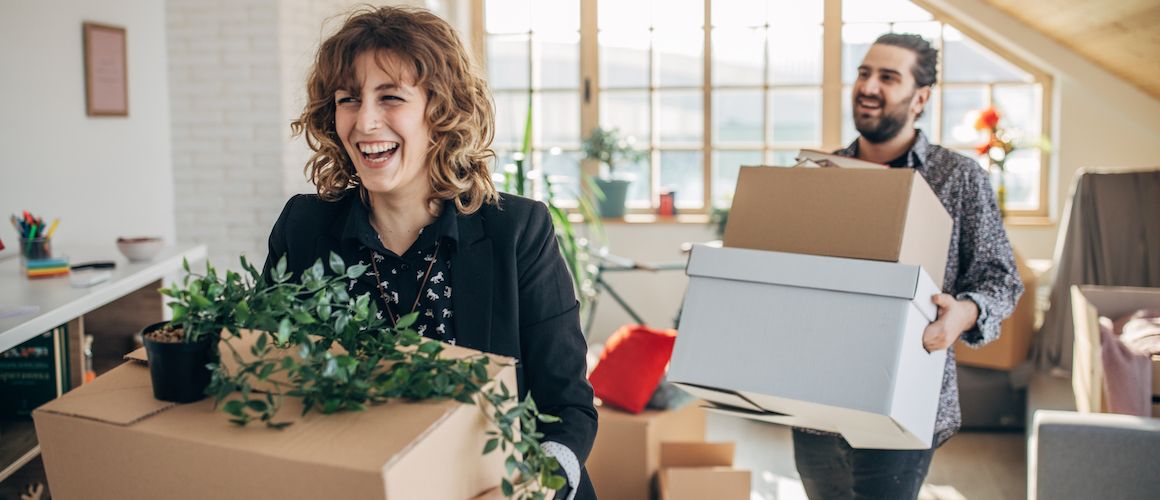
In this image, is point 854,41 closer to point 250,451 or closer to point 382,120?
point 382,120

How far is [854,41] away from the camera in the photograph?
5.27m

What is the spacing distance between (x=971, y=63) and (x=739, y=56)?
1226mm

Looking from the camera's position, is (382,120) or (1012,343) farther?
(1012,343)

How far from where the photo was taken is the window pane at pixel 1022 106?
5.12 meters

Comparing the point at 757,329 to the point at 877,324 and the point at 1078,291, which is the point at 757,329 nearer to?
the point at 877,324

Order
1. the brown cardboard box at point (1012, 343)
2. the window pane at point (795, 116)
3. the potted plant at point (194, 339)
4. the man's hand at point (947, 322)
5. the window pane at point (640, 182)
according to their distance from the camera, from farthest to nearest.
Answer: the window pane at point (640, 182) → the window pane at point (795, 116) → the brown cardboard box at point (1012, 343) → the man's hand at point (947, 322) → the potted plant at point (194, 339)

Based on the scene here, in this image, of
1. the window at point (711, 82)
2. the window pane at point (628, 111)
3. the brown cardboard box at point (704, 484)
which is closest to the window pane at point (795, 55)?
the window at point (711, 82)

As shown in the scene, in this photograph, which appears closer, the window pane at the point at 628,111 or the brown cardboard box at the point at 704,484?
the brown cardboard box at the point at 704,484

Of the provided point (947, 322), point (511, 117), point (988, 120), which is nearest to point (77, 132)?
point (511, 117)

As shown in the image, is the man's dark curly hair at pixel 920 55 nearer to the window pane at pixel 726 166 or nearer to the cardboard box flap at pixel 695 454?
the cardboard box flap at pixel 695 454

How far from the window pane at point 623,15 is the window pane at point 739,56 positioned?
0.41 meters

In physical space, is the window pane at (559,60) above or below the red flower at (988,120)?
above

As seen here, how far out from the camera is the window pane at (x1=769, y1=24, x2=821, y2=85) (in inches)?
209

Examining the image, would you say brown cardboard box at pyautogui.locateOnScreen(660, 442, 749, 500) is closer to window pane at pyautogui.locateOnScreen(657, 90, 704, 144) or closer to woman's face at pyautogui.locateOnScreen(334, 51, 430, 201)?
woman's face at pyautogui.locateOnScreen(334, 51, 430, 201)
